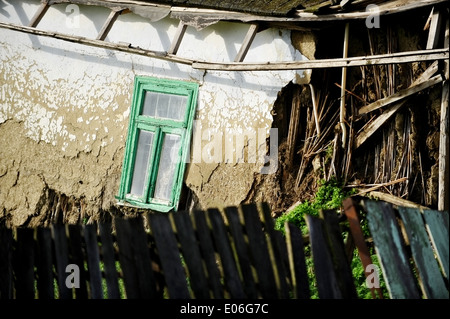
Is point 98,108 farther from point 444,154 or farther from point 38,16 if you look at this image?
point 444,154

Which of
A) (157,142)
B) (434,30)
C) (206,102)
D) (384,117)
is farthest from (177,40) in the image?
(434,30)

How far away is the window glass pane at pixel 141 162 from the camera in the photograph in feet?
31.2

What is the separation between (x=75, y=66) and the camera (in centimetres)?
989

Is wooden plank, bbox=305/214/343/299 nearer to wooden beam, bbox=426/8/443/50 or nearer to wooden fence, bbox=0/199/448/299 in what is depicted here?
wooden fence, bbox=0/199/448/299

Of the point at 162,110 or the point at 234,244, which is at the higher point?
the point at 162,110

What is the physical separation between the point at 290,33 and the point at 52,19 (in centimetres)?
336

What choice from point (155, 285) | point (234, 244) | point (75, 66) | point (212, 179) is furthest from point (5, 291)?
point (75, 66)

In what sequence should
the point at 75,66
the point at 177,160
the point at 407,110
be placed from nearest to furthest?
the point at 407,110, the point at 177,160, the point at 75,66

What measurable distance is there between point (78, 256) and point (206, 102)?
14.3 ft

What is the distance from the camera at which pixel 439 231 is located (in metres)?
4.97

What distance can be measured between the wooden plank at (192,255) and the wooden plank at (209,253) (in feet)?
0.11

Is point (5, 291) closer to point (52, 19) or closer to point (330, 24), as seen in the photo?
point (330, 24)

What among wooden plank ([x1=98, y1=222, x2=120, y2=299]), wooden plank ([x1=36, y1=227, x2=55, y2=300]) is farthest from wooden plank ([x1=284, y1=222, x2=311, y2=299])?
wooden plank ([x1=36, y1=227, x2=55, y2=300])

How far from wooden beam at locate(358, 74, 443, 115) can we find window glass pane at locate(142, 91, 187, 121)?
2.12 metres
